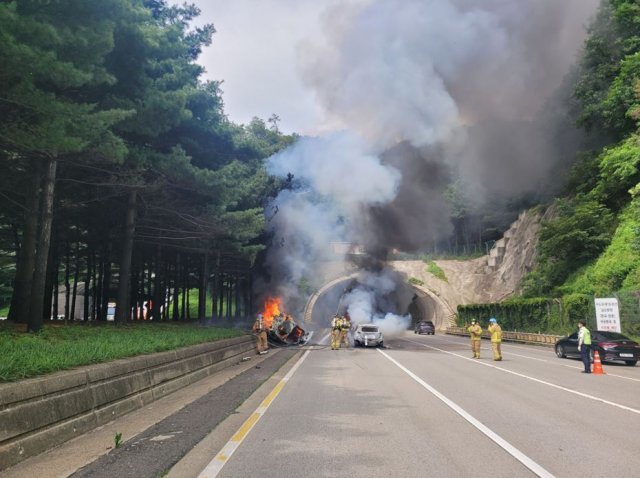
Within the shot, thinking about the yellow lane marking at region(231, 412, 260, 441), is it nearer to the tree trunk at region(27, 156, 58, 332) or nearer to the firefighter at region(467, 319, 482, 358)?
the tree trunk at region(27, 156, 58, 332)

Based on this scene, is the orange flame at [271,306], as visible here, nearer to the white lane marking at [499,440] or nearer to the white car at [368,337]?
the white car at [368,337]

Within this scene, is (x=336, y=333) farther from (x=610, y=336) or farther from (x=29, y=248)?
(x=29, y=248)

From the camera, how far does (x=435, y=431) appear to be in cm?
669

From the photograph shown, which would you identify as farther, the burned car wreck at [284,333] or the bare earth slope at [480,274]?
the bare earth slope at [480,274]

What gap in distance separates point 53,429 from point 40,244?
29.4 feet

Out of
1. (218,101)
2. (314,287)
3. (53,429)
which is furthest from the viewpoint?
(314,287)

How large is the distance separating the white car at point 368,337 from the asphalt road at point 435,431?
1576 cm

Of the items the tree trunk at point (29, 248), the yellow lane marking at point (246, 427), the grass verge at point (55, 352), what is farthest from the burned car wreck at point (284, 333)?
the yellow lane marking at point (246, 427)

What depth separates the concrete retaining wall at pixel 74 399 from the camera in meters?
5.39

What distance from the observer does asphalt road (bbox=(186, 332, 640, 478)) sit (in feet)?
16.6

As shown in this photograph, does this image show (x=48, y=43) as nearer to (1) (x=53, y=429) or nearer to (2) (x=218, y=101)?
(1) (x=53, y=429)

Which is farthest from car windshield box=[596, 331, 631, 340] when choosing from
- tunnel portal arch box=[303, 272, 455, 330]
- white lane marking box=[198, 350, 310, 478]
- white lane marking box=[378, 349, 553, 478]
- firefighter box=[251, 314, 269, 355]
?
tunnel portal arch box=[303, 272, 455, 330]

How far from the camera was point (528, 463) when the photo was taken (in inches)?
204

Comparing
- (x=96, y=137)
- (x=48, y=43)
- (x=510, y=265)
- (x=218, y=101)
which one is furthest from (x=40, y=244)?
(x=510, y=265)
